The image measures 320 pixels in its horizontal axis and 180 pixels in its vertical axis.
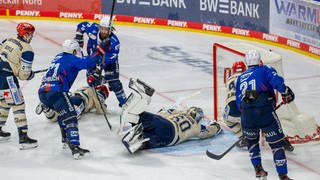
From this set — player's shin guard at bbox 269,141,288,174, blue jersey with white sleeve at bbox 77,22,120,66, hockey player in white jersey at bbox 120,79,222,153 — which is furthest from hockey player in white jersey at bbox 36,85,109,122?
player's shin guard at bbox 269,141,288,174

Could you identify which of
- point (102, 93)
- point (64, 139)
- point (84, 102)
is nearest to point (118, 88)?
point (102, 93)

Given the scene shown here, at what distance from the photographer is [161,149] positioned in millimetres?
7965

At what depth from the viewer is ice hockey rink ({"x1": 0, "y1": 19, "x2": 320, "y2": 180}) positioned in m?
7.30

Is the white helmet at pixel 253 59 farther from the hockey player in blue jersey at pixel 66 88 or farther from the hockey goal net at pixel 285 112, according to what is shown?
the hockey player in blue jersey at pixel 66 88

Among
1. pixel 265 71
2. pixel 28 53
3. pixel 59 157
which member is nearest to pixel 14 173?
pixel 59 157

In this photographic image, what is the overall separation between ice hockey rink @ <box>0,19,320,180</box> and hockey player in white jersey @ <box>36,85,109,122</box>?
114mm

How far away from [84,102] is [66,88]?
1.49m

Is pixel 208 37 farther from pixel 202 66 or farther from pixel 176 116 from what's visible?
pixel 176 116

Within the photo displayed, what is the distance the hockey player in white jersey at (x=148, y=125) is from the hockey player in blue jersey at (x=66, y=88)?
0.55 meters

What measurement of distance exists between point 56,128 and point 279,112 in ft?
9.26

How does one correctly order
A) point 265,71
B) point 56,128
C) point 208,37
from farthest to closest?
point 208,37
point 56,128
point 265,71

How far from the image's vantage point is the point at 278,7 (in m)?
13.6

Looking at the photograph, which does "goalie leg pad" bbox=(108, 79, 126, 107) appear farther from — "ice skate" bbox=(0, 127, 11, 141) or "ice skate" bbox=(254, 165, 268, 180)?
"ice skate" bbox=(254, 165, 268, 180)

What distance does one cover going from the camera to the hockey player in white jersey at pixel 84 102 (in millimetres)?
8984
